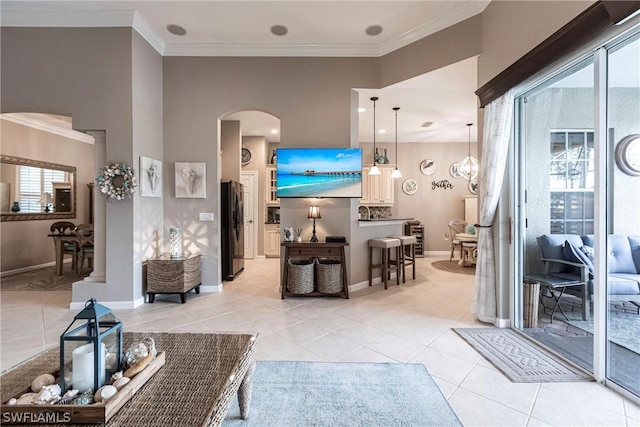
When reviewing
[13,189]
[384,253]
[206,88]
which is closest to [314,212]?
[384,253]

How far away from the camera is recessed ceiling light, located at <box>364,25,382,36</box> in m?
3.94

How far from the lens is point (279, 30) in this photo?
404 cm

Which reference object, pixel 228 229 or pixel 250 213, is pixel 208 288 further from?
pixel 250 213

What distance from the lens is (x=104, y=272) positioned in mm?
3844

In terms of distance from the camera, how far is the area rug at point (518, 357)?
222cm

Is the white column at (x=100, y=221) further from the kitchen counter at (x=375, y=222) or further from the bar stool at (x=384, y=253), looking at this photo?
the bar stool at (x=384, y=253)

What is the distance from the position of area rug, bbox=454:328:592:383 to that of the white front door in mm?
5287

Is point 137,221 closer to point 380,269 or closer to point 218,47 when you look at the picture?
point 218,47

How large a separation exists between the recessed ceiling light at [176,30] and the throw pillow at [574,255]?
5109mm

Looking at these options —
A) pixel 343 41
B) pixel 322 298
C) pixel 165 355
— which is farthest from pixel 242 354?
pixel 343 41

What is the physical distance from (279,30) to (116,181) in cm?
288

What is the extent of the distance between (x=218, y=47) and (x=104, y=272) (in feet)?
11.5

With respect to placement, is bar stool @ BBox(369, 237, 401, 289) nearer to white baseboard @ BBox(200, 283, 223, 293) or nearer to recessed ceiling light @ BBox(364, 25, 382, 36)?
white baseboard @ BBox(200, 283, 223, 293)

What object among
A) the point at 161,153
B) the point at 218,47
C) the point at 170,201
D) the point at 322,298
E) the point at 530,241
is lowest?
the point at 322,298
